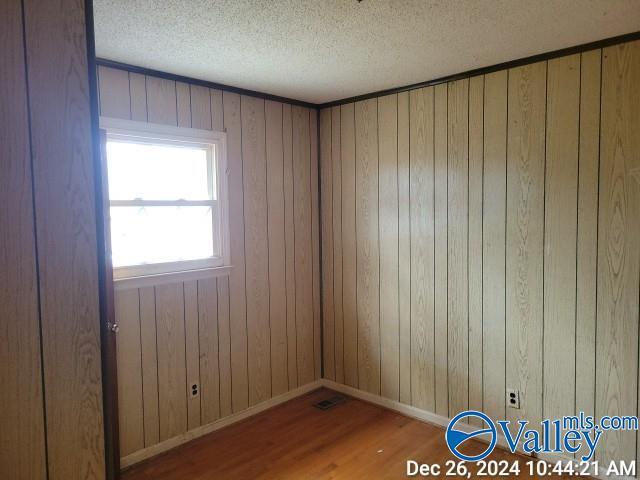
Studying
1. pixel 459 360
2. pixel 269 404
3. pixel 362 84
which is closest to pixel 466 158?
pixel 362 84

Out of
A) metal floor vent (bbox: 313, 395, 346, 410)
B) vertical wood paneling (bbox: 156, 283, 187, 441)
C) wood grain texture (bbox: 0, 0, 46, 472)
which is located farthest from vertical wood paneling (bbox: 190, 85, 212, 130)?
metal floor vent (bbox: 313, 395, 346, 410)

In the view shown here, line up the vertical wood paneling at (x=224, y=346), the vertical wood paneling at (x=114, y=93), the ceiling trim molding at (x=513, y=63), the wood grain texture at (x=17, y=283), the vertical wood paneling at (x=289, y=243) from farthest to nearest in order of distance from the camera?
the vertical wood paneling at (x=289, y=243) < the vertical wood paneling at (x=224, y=346) < the vertical wood paneling at (x=114, y=93) < the ceiling trim molding at (x=513, y=63) < the wood grain texture at (x=17, y=283)

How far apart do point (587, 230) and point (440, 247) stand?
941mm

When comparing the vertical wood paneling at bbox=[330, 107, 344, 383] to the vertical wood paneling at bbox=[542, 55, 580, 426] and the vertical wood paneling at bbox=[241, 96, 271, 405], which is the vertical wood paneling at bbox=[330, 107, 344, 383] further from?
the vertical wood paneling at bbox=[542, 55, 580, 426]

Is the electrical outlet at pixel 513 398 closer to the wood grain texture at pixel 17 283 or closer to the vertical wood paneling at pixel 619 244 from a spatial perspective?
the vertical wood paneling at pixel 619 244

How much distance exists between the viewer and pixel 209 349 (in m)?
3.23

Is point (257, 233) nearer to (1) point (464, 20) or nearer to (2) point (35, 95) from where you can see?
(1) point (464, 20)

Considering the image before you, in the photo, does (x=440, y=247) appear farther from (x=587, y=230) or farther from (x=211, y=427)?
(x=211, y=427)

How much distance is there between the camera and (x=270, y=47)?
2.49m

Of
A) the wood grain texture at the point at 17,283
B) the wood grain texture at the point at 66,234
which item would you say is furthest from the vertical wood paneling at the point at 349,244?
the wood grain texture at the point at 17,283

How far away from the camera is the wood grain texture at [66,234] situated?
3.76 ft

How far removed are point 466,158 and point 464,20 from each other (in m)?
1.06

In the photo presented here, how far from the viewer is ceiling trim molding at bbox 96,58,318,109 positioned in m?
2.67

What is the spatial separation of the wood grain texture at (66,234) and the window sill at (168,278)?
159 centimetres
